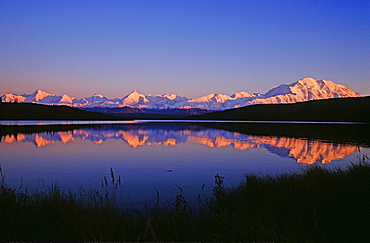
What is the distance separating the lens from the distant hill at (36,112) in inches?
6186

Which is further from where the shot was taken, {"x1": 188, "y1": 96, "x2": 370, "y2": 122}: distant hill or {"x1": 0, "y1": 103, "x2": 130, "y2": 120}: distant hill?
{"x1": 188, "y1": 96, "x2": 370, "y2": 122}: distant hill

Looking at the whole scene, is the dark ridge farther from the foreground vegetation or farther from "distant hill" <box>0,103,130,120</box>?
the foreground vegetation

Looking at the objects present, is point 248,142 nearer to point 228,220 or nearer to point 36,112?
point 228,220

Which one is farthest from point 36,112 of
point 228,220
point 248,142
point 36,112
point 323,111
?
point 228,220

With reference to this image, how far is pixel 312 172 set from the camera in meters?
14.6

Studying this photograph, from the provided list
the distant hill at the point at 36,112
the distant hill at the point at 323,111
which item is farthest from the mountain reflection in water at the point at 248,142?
the distant hill at the point at 323,111

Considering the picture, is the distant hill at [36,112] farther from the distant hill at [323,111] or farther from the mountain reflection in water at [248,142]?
the distant hill at [323,111]

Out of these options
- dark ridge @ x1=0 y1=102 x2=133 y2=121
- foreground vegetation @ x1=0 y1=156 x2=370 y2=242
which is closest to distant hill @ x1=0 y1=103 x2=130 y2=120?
dark ridge @ x1=0 y1=102 x2=133 y2=121

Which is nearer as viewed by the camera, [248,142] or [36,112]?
[248,142]

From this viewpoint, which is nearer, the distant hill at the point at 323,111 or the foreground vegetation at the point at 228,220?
the foreground vegetation at the point at 228,220

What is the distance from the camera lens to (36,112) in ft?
554

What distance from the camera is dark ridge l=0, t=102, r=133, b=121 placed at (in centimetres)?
15712

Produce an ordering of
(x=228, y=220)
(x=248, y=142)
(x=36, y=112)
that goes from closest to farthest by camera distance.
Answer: (x=228, y=220) → (x=248, y=142) → (x=36, y=112)

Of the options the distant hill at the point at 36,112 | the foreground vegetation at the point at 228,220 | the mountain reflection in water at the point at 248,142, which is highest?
the distant hill at the point at 36,112
